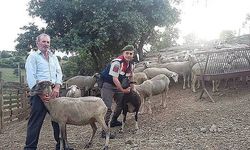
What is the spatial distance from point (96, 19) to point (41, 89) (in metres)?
11.9

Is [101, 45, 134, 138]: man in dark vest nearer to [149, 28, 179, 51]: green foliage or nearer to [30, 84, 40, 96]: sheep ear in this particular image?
[30, 84, 40, 96]: sheep ear

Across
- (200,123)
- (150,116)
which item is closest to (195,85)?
(150,116)

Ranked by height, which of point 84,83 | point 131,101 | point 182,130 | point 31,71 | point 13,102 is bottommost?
point 182,130

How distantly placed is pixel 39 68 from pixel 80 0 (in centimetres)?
1243

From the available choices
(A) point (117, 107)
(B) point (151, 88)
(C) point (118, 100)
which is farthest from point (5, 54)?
(C) point (118, 100)

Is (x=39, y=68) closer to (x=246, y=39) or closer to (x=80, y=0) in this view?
(x=80, y=0)

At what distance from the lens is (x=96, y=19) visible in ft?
59.6

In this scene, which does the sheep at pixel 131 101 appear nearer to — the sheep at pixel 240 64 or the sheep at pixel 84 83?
the sheep at pixel 240 64

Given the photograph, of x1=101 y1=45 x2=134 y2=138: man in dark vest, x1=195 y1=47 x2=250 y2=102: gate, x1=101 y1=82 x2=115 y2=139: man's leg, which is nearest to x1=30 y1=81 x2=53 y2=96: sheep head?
x1=101 y1=45 x2=134 y2=138: man in dark vest

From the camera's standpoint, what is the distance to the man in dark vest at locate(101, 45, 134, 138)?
8336 mm

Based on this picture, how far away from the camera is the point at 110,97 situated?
28.8 ft

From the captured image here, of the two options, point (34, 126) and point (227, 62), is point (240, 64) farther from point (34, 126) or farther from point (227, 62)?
point (34, 126)

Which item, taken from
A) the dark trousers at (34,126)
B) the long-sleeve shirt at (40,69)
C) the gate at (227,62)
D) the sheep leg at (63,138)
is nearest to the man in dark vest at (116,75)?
the sheep leg at (63,138)

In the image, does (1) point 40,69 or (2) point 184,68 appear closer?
(1) point 40,69
